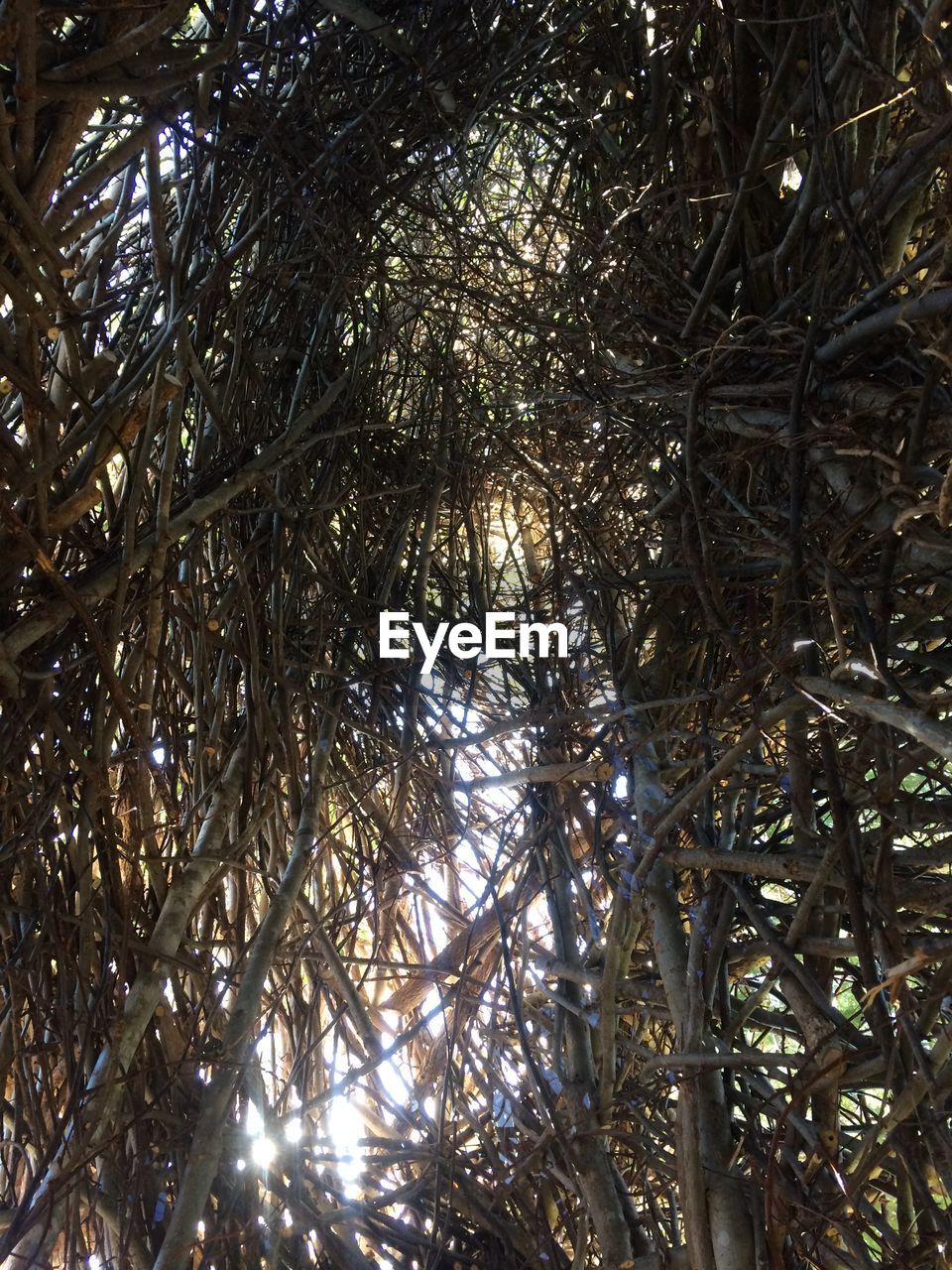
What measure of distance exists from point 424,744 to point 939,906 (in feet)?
2.65

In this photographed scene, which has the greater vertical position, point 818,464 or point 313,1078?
point 818,464

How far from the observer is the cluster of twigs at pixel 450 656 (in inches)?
39.4

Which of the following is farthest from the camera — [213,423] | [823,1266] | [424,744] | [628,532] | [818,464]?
[628,532]

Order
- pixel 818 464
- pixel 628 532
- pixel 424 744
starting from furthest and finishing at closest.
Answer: pixel 628 532 → pixel 424 744 → pixel 818 464

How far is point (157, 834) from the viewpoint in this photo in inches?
53.4

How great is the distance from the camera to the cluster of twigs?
3.28ft

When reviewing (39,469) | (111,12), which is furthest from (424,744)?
(111,12)

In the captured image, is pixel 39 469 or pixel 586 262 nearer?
pixel 39 469

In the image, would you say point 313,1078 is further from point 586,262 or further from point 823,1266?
point 586,262

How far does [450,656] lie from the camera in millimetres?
1677

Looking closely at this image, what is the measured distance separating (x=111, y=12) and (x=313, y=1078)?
1363mm

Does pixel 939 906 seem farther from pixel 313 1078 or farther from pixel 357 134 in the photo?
pixel 357 134

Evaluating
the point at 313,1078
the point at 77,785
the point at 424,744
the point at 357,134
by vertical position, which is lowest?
the point at 313,1078

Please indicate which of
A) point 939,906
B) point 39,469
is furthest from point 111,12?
A: point 939,906
